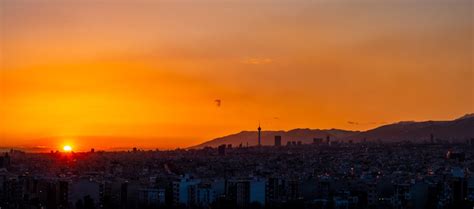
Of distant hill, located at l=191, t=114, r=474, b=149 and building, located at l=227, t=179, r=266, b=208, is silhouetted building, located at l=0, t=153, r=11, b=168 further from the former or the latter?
distant hill, located at l=191, t=114, r=474, b=149

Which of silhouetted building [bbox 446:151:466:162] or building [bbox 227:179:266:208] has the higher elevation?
silhouetted building [bbox 446:151:466:162]

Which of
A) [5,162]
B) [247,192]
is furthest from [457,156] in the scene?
[247,192]

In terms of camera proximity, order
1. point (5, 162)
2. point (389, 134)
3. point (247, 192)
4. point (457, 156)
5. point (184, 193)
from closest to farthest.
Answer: point (247, 192) → point (184, 193) → point (5, 162) → point (457, 156) → point (389, 134)

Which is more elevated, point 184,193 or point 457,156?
point 457,156

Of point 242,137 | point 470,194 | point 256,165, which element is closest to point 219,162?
point 256,165

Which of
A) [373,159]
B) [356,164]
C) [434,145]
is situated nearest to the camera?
[356,164]

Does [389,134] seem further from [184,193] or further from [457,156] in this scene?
[184,193]

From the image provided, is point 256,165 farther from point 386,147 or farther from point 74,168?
point 386,147

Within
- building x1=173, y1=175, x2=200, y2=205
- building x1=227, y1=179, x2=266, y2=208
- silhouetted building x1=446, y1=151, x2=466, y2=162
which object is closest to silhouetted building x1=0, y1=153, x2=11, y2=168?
building x1=173, y1=175, x2=200, y2=205
